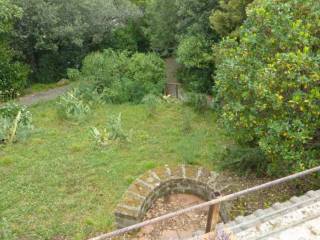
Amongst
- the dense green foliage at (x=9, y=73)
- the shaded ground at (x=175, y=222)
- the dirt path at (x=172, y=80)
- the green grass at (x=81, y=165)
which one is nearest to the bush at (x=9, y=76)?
the dense green foliage at (x=9, y=73)

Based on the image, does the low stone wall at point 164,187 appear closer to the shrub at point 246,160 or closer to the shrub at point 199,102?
the shrub at point 246,160

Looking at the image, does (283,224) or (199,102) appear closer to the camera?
(283,224)

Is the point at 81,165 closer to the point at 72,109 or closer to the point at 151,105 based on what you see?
the point at 72,109

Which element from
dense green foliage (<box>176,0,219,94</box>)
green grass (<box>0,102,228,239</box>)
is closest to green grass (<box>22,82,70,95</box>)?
green grass (<box>0,102,228,239</box>)

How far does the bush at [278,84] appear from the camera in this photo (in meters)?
6.41

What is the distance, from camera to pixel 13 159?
970 centimetres

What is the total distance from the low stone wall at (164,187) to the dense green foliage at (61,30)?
9648mm

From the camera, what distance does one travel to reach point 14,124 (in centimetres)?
1110

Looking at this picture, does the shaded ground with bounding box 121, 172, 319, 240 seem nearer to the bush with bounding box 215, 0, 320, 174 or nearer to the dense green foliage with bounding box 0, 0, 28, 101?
the bush with bounding box 215, 0, 320, 174

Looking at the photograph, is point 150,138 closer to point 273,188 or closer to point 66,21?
point 273,188

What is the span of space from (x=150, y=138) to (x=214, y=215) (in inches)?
269

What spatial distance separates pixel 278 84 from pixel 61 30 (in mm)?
11159

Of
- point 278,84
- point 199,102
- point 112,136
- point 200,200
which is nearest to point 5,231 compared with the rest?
point 200,200

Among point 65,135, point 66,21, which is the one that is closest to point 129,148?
point 65,135
